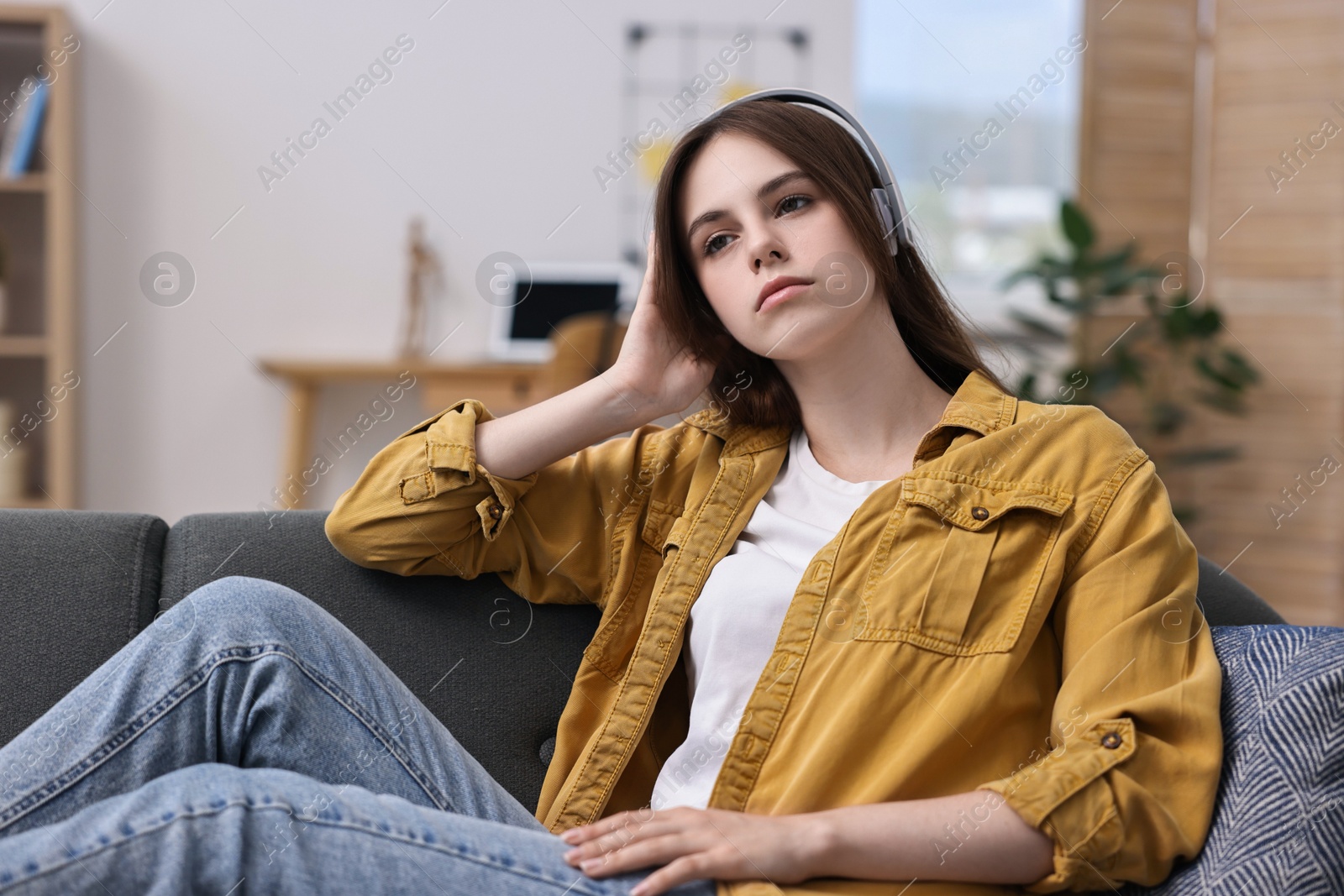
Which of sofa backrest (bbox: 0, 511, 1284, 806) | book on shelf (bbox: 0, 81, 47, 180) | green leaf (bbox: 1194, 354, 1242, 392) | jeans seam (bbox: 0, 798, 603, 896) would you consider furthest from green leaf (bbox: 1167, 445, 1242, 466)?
book on shelf (bbox: 0, 81, 47, 180)

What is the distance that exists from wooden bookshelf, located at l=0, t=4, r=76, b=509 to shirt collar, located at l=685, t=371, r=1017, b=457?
111 inches

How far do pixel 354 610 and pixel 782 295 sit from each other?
0.59 meters

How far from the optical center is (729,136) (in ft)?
4.02

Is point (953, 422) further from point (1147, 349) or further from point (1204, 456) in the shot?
point (1147, 349)

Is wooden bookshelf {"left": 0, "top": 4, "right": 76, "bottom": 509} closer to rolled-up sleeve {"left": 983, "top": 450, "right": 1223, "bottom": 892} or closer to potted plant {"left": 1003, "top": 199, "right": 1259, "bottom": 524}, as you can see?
potted plant {"left": 1003, "top": 199, "right": 1259, "bottom": 524}

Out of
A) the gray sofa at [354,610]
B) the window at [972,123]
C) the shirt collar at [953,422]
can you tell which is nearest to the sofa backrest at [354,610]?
the gray sofa at [354,610]

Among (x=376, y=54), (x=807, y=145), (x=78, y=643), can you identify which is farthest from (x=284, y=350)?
(x=807, y=145)

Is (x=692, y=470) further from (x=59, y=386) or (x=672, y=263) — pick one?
(x=59, y=386)

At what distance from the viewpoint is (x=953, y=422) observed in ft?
3.74

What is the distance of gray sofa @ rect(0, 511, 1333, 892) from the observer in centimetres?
120

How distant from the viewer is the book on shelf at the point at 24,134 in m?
3.35

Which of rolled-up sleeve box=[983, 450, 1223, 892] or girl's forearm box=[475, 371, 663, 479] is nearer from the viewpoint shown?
rolled-up sleeve box=[983, 450, 1223, 892]

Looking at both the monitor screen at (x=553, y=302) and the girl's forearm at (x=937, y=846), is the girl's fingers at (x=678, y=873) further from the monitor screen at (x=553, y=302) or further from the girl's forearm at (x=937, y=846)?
the monitor screen at (x=553, y=302)

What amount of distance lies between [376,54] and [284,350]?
99 centimetres
